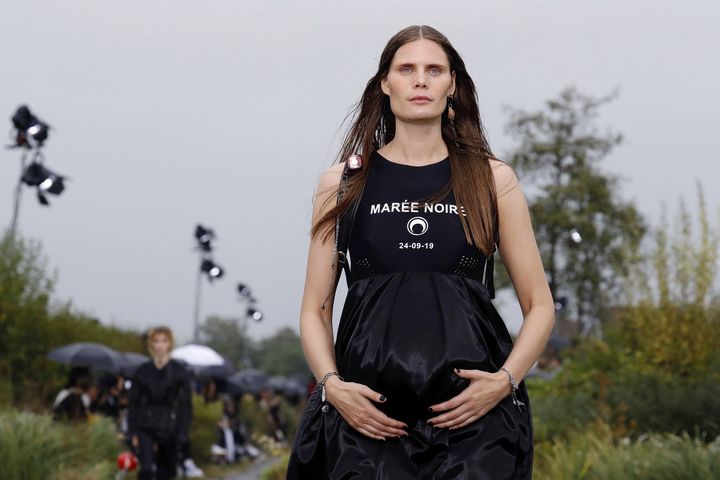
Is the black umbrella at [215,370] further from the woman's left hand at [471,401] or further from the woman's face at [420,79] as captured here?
the woman's left hand at [471,401]

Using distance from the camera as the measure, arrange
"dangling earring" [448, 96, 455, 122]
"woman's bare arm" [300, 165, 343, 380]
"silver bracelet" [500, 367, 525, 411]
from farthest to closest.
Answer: "dangling earring" [448, 96, 455, 122] < "woman's bare arm" [300, 165, 343, 380] < "silver bracelet" [500, 367, 525, 411]

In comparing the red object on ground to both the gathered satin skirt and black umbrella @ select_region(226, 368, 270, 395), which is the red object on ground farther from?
black umbrella @ select_region(226, 368, 270, 395)

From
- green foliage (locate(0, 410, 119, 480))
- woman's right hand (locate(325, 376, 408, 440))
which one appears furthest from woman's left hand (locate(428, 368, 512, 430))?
green foliage (locate(0, 410, 119, 480))

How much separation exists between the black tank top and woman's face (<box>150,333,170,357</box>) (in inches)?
380

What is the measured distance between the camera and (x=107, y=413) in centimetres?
2686

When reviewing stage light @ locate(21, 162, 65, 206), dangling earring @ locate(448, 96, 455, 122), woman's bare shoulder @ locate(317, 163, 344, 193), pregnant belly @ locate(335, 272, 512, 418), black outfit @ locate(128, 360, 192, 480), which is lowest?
black outfit @ locate(128, 360, 192, 480)

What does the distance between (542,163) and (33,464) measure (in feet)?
136

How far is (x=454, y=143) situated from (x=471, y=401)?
0.94m

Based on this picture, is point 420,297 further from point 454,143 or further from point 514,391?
point 454,143

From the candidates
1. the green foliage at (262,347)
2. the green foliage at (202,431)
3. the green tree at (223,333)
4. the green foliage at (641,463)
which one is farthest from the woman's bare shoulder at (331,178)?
the green tree at (223,333)

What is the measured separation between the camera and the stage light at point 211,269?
43.2m

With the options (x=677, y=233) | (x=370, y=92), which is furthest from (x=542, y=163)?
(x=370, y=92)

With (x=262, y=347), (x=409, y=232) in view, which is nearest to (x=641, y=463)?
(x=409, y=232)

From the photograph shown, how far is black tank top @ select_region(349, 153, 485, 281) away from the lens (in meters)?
4.10
